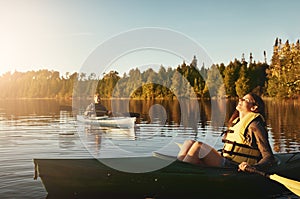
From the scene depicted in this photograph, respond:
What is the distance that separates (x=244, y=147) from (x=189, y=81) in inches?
839

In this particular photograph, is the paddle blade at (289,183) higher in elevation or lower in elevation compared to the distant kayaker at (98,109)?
lower

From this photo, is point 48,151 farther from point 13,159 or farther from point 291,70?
point 291,70

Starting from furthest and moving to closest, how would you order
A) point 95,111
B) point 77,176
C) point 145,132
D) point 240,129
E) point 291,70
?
point 291,70
point 95,111
point 145,132
point 240,129
point 77,176

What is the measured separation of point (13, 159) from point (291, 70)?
165 ft

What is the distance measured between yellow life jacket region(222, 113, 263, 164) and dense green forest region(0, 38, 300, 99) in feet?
4.34

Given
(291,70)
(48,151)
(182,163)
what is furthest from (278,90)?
(182,163)

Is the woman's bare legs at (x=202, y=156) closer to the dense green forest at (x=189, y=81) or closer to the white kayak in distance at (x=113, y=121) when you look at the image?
the dense green forest at (x=189, y=81)

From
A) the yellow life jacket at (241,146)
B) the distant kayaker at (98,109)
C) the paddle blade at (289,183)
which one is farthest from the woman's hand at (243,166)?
the distant kayaker at (98,109)

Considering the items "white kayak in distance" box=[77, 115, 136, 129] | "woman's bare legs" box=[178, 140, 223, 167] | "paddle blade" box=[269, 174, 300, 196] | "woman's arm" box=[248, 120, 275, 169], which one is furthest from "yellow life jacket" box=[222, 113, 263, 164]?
"white kayak in distance" box=[77, 115, 136, 129]

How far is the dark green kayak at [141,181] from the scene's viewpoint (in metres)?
5.91

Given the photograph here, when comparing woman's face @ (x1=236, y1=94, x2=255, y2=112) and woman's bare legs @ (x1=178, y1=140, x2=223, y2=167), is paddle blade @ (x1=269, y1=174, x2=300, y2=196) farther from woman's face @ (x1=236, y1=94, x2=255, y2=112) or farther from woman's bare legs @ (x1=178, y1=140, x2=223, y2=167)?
woman's face @ (x1=236, y1=94, x2=255, y2=112)

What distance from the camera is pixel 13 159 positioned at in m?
9.93

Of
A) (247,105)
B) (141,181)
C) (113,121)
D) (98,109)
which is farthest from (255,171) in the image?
(98,109)

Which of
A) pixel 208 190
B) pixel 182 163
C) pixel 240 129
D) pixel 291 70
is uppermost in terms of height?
pixel 291 70
